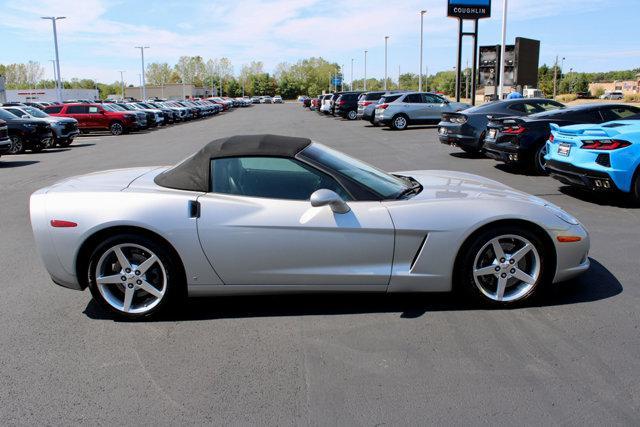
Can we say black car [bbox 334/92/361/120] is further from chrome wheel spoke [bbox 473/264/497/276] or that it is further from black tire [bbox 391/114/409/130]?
chrome wheel spoke [bbox 473/264/497/276]

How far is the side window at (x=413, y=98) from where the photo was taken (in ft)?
86.9

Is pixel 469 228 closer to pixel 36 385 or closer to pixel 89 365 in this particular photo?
pixel 89 365

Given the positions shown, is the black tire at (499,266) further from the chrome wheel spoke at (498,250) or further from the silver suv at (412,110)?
the silver suv at (412,110)

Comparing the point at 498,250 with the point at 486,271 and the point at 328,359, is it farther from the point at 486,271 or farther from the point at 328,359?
the point at 328,359

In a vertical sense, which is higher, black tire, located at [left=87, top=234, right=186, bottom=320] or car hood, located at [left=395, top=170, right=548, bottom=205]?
car hood, located at [left=395, top=170, right=548, bottom=205]

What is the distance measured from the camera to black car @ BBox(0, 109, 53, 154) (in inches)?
730

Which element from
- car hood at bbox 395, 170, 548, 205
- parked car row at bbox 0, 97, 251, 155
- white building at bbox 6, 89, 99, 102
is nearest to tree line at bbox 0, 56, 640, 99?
white building at bbox 6, 89, 99, 102

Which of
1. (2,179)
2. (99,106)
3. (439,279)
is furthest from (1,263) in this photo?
(99,106)

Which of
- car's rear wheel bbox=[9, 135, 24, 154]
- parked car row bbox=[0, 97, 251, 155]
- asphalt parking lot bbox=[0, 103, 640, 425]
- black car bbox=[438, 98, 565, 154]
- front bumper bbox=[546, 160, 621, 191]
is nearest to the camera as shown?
asphalt parking lot bbox=[0, 103, 640, 425]

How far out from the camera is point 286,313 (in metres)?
4.32

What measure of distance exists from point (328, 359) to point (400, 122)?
23743mm

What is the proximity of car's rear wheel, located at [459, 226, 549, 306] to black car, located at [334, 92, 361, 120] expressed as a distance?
35.1 meters

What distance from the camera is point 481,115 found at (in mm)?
14250

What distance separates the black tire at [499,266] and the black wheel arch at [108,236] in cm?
208
